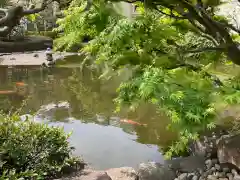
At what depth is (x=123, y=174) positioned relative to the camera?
3.94 metres

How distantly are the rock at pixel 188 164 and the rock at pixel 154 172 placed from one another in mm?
155

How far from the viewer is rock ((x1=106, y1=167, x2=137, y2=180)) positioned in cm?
387

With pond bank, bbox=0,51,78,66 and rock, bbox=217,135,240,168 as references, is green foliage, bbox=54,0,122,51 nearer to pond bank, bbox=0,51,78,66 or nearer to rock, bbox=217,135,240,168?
rock, bbox=217,135,240,168

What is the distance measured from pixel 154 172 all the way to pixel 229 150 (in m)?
0.92

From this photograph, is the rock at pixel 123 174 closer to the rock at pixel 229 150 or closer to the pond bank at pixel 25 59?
the rock at pixel 229 150

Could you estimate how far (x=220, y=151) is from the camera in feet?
13.4

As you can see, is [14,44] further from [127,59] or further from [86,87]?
[127,59]

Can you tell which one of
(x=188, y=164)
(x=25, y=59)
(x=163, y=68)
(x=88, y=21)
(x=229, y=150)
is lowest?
(x=25, y=59)

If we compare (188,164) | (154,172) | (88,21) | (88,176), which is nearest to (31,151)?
(88,176)

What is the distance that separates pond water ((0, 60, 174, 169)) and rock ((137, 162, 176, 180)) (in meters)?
0.73

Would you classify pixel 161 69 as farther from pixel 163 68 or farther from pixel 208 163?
pixel 208 163

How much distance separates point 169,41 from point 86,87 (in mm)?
6460

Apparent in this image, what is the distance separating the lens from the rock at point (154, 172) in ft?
13.1

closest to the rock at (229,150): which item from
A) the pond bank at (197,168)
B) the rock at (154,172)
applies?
the pond bank at (197,168)
